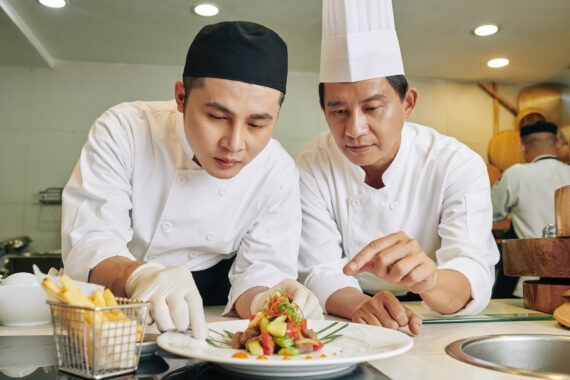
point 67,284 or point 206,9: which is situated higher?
point 206,9

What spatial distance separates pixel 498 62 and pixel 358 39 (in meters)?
3.74

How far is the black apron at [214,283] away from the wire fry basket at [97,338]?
1.00 meters

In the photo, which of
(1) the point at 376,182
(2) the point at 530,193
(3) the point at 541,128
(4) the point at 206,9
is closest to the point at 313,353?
(1) the point at 376,182

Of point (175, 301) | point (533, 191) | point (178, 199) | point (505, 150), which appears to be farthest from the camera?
point (505, 150)

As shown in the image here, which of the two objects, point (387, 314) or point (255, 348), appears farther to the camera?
point (387, 314)

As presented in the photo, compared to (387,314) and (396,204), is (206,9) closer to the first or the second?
(396,204)

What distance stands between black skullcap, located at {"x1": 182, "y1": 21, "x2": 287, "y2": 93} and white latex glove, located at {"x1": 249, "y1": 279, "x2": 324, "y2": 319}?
53 cm

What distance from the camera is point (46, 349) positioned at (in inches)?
38.4

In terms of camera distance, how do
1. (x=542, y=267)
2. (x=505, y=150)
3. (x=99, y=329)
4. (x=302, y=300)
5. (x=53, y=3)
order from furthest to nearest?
(x=505, y=150), (x=53, y=3), (x=542, y=267), (x=302, y=300), (x=99, y=329)

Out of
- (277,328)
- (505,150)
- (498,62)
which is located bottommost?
(277,328)

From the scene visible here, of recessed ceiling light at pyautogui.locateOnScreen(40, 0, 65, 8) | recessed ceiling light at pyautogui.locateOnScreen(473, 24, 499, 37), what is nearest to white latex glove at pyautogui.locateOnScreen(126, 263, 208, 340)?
recessed ceiling light at pyautogui.locateOnScreen(40, 0, 65, 8)

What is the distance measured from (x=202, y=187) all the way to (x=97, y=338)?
3.01ft

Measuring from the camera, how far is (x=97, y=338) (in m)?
0.73

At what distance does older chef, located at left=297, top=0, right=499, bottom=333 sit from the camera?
5.06ft
